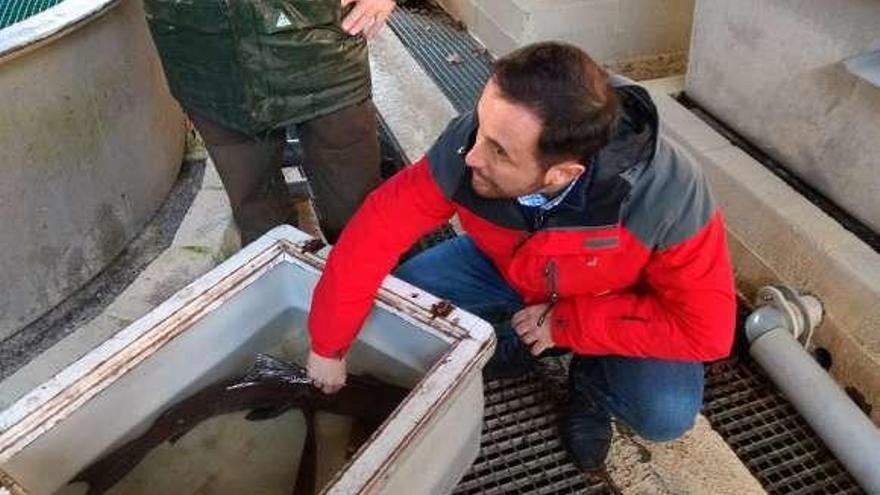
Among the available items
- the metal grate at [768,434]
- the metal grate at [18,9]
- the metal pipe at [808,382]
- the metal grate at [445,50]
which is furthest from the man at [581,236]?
the metal grate at [445,50]

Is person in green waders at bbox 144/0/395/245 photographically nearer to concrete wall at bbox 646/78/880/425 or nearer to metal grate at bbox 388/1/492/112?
concrete wall at bbox 646/78/880/425

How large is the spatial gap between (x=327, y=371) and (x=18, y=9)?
185 cm

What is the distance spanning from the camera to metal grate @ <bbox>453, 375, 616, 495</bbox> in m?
2.22

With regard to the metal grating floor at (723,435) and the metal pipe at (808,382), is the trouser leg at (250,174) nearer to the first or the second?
the metal grating floor at (723,435)

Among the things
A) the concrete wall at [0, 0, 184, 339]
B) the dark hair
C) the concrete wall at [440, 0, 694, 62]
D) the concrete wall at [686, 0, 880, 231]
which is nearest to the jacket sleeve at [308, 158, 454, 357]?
the dark hair

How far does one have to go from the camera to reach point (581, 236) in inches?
72.0

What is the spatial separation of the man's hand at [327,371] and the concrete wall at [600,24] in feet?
8.38

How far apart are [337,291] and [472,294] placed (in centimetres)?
70

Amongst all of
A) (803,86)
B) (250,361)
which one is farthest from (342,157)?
(803,86)

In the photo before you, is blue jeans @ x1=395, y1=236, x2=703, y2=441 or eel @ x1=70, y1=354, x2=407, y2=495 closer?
eel @ x1=70, y1=354, x2=407, y2=495

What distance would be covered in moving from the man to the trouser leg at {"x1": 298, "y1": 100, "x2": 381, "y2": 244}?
0.57 m

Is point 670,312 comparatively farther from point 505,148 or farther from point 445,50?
point 445,50

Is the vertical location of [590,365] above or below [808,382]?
above

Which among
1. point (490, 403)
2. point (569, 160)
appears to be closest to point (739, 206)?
point (490, 403)
